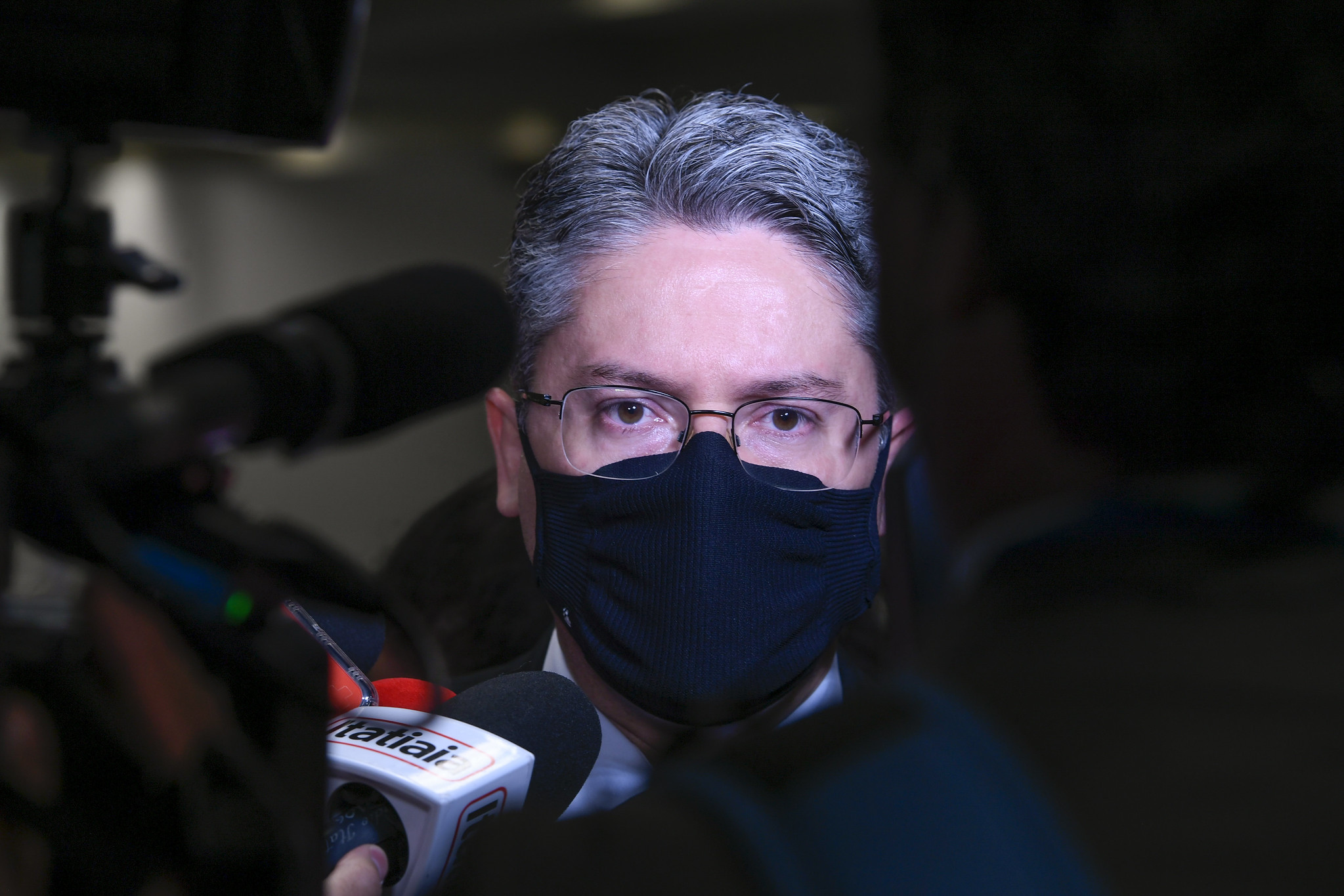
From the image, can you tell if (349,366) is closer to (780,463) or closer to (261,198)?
(780,463)

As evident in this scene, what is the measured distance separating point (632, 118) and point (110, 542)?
97 cm

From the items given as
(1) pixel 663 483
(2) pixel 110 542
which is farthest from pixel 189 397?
(1) pixel 663 483

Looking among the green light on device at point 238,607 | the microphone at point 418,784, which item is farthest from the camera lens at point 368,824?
the green light on device at point 238,607

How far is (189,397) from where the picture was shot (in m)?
0.41

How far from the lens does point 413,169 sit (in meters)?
1.59

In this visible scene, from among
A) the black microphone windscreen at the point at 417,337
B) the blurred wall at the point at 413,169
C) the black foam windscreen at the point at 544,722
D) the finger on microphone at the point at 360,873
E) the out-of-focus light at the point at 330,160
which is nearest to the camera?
the black microphone windscreen at the point at 417,337

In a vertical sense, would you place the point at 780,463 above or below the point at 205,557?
below

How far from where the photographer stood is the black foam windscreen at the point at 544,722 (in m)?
0.86

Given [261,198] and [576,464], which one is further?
[261,198]

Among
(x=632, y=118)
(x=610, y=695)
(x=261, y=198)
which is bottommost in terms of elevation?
(x=610, y=695)

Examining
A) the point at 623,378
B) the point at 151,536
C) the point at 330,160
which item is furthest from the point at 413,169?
the point at 151,536

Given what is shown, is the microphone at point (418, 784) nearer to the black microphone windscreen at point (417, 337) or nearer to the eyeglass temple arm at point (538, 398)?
the black microphone windscreen at point (417, 337)

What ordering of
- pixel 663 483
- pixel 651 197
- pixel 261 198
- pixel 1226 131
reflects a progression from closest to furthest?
pixel 1226 131 < pixel 663 483 < pixel 651 197 < pixel 261 198

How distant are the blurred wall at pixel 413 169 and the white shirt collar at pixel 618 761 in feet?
1.68
